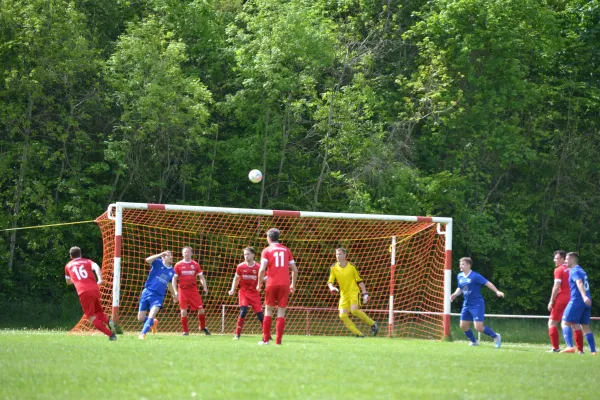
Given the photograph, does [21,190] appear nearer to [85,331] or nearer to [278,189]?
[278,189]

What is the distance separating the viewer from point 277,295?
1468cm

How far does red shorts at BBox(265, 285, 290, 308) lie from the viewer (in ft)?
47.8

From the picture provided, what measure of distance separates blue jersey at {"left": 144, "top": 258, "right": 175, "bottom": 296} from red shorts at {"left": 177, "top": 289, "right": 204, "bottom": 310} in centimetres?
96

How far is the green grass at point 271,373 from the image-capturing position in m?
8.45

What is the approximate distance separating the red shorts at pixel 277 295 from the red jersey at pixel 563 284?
4.74 meters

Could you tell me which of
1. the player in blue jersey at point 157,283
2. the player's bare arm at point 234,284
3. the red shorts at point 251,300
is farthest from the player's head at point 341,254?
the player in blue jersey at point 157,283

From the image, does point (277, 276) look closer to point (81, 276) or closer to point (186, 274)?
point (81, 276)

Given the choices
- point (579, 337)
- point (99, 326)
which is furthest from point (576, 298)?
point (99, 326)

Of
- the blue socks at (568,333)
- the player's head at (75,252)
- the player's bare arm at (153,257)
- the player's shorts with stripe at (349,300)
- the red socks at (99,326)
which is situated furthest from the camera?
the player's shorts with stripe at (349,300)

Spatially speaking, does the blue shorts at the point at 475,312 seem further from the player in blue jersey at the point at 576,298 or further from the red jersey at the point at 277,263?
the red jersey at the point at 277,263

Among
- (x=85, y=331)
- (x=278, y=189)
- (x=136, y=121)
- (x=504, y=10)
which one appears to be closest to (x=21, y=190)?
(x=136, y=121)

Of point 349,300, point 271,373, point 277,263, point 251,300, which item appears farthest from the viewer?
point 349,300

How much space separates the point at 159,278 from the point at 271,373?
8410 mm

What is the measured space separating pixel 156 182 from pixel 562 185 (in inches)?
627
